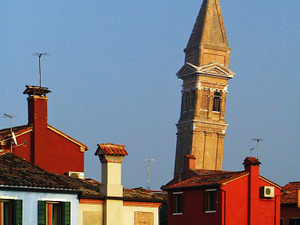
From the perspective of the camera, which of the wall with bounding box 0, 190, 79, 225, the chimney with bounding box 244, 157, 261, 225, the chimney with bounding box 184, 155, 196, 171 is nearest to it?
the wall with bounding box 0, 190, 79, 225

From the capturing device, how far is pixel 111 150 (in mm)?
38344

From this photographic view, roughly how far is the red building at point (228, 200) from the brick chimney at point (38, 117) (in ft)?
27.8

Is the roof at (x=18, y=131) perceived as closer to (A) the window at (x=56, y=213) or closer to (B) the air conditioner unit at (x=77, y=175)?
(B) the air conditioner unit at (x=77, y=175)

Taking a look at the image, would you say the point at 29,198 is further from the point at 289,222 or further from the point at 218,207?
the point at 289,222

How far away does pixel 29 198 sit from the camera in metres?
34.2

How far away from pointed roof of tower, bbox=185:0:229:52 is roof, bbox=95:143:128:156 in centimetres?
8236

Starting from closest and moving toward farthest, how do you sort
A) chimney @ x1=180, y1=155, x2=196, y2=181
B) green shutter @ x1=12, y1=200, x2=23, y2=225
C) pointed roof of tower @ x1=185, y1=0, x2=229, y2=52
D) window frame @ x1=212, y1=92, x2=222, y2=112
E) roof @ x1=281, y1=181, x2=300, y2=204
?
1. green shutter @ x1=12, y1=200, x2=23, y2=225
2. roof @ x1=281, y1=181, x2=300, y2=204
3. chimney @ x1=180, y1=155, x2=196, y2=181
4. window frame @ x1=212, y1=92, x2=222, y2=112
5. pointed roof of tower @ x1=185, y1=0, x2=229, y2=52

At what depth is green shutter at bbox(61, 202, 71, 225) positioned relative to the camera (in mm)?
35062

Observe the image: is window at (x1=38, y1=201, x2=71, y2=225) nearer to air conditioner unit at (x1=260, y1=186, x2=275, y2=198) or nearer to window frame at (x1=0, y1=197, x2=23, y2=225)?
window frame at (x1=0, y1=197, x2=23, y2=225)

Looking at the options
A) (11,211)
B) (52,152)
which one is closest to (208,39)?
(52,152)

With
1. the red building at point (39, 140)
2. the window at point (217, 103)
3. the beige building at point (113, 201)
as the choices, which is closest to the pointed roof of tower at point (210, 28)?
the window at point (217, 103)

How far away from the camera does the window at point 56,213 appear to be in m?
34.8

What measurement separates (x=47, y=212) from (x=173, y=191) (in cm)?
1817

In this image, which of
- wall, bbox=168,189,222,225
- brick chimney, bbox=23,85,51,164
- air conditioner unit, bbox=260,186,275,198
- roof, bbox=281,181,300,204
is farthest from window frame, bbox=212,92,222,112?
brick chimney, bbox=23,85,51,164
